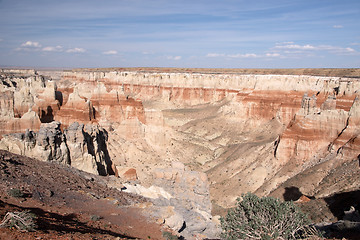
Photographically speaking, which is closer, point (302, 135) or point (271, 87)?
point (302, 135)

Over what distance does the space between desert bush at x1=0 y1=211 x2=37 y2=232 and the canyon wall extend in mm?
16275

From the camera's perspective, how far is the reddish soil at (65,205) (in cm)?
1134

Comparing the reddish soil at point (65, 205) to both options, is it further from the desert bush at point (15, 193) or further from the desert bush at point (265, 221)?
the desert bush at point (265, 221)

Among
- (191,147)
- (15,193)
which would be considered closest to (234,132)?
(191,147)

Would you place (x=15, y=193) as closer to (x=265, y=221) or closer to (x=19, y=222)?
(x=19, y=222)

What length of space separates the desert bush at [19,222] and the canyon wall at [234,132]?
641 inches

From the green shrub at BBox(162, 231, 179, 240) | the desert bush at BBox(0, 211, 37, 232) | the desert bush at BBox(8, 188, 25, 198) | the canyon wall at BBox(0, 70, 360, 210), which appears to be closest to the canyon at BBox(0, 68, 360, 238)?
Answer: the canyon wall at BBox(0, 70, 360, 210)

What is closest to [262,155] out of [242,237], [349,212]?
[349,212]

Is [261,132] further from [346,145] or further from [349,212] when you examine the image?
[349,212]

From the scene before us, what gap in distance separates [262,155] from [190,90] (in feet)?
172

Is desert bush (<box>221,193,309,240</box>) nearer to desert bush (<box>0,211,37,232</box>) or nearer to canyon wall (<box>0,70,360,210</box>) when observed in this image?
desert bush (<box>0,211,37,232</box>)

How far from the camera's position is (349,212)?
18188 millimetres

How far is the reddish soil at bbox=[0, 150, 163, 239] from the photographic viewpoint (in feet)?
37.2

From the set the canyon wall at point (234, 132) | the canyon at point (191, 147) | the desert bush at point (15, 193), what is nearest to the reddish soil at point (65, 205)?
the desert bush at point (15, 193)
